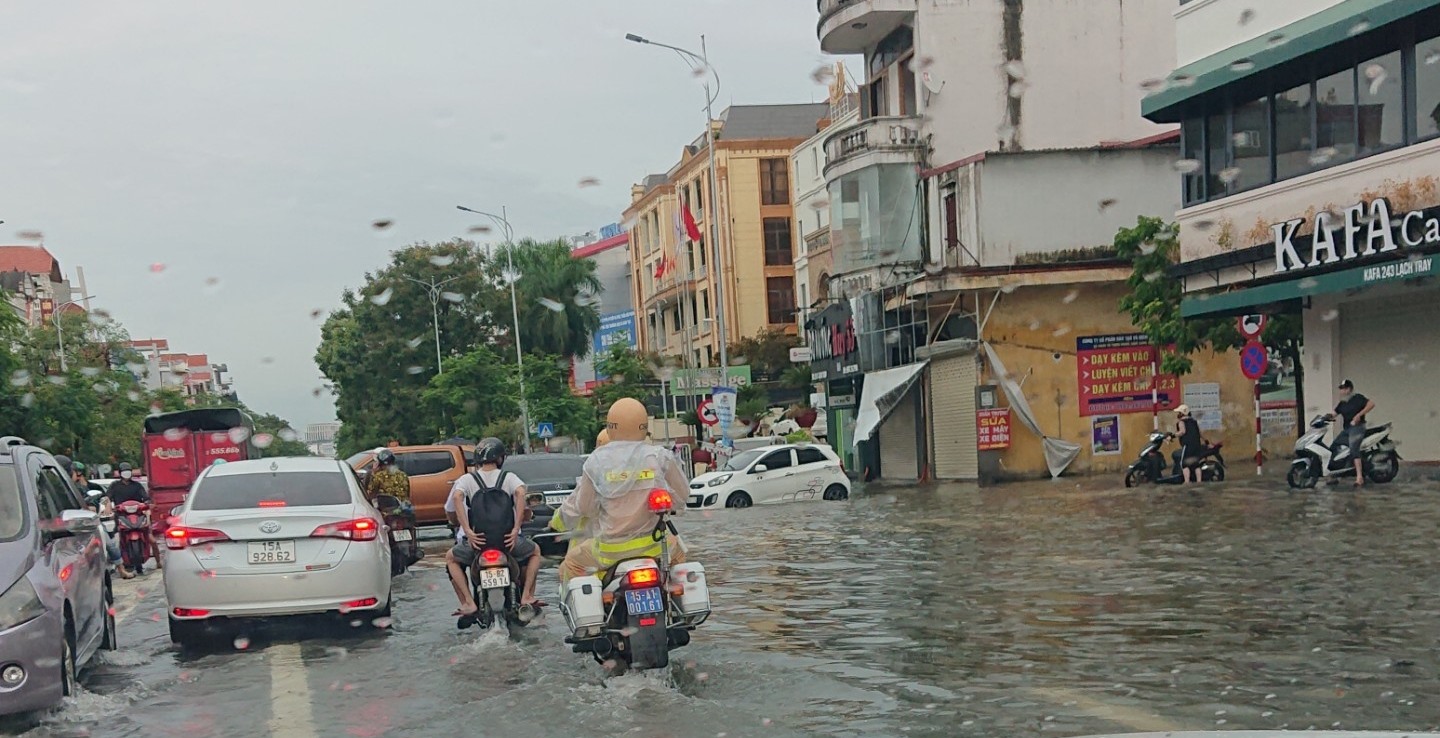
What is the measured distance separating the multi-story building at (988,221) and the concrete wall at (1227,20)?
848 cm

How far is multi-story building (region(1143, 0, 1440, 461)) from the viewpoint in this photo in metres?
19.8

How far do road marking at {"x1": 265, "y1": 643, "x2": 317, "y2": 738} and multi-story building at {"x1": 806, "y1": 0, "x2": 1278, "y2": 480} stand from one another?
973 inches

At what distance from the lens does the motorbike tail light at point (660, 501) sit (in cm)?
799

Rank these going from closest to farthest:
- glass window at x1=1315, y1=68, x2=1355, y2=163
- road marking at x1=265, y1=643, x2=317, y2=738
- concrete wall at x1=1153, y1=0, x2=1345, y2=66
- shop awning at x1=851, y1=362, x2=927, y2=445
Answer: road marking at x1=265, y1=643, x2=317, y2=738
glass window at x1=1315, y1=68, x2=1355, y2=163
concrete wall at x1=1153, y1=0, x2=1345, y2=66
shop awning at x1=851, y1=362, x2=927, y2=445

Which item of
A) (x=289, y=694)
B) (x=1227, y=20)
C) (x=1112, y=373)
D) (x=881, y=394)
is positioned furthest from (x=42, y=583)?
(x=881, y=394)

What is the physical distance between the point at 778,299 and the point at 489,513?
187 ft

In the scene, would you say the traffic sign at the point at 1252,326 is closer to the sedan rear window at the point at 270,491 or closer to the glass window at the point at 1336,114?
the glass window at the point at 1336,114

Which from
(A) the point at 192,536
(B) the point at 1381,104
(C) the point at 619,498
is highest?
(B) the point at 1381,104

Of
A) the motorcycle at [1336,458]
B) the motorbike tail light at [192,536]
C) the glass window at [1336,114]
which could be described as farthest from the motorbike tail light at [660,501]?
the glass window at [1336,114]

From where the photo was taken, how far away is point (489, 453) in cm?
1072

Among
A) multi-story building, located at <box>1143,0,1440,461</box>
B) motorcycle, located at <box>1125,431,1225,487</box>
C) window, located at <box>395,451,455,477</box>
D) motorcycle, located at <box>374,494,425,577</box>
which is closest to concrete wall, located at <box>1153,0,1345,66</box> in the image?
multi-story building, located at <box>1143,0,1440,461</box>

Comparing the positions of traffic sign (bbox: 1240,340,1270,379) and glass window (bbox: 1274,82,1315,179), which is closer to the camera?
glass window (bbox: 1274,82,1315,179)

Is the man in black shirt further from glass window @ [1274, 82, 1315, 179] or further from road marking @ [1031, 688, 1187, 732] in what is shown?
road marking @ [1031, 688, 1187, 732]

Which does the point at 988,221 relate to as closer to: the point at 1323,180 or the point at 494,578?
the point at 1323,180
